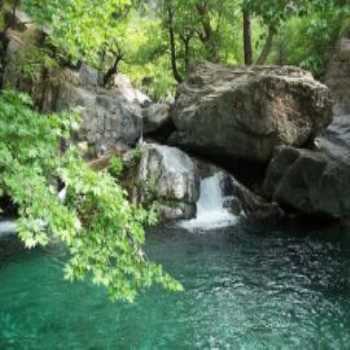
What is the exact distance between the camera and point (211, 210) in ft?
81.3

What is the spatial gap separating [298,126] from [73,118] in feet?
58.9

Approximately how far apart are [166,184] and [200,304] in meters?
9.50

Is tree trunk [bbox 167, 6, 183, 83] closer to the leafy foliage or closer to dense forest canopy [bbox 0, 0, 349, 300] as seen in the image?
dense forest canopy [bbox 0, 0, 349, 300]

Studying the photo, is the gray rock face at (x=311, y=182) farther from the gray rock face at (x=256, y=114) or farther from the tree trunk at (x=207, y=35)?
the tree trunk at (x=207, y=35)

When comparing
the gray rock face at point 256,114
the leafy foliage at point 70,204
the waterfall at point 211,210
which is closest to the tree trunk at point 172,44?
the gray rock face at point 256,114

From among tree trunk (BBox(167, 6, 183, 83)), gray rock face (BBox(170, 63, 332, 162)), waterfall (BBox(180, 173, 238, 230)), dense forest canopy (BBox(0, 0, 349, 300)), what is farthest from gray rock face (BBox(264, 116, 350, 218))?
tree trunk (BBox(167, 6, 183, 83))

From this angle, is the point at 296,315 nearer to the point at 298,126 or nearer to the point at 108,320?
the point at 108,320

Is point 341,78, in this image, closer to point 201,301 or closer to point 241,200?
point 241,200

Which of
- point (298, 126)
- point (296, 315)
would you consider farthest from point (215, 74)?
point (296, 315)

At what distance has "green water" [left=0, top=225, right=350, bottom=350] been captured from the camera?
487 inches

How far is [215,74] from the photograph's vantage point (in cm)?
2822

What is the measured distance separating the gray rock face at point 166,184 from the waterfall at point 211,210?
510mm

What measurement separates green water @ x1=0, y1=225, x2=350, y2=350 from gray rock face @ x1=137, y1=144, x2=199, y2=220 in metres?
3.28

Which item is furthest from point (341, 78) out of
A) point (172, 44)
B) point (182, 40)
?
point (172, 44)
